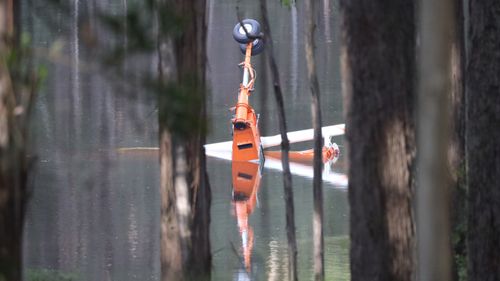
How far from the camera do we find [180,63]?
938cm

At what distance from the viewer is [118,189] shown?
71.7ft

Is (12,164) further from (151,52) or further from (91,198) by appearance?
(91,198)

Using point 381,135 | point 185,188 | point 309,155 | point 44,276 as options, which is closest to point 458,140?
point 185,188

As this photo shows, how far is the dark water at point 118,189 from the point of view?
652cm

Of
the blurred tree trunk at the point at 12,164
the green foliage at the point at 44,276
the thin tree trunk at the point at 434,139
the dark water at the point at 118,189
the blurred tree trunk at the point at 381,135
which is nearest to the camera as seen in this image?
the blurred tree trunk at the point at 12,164

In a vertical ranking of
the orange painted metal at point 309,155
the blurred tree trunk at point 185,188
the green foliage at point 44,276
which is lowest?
the green foliage at point 44,276

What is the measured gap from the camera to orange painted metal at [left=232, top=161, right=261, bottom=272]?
1695 cm

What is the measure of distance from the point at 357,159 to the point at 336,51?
38.9 meters

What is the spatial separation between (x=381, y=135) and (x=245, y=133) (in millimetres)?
16166

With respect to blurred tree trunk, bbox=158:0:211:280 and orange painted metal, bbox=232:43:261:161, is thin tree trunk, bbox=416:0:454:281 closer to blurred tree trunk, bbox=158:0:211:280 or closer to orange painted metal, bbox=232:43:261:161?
blurred tree trunk, bbox=158:0:211:280

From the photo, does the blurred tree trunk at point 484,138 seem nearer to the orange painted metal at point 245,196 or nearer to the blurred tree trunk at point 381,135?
the blurred tree trunk at point 381,135

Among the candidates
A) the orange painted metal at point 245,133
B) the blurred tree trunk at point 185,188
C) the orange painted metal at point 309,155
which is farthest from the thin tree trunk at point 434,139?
the orange painted metal at point 309,155

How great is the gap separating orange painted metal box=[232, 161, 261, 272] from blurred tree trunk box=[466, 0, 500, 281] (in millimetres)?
6158

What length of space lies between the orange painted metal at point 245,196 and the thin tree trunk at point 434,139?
24.3 ft
